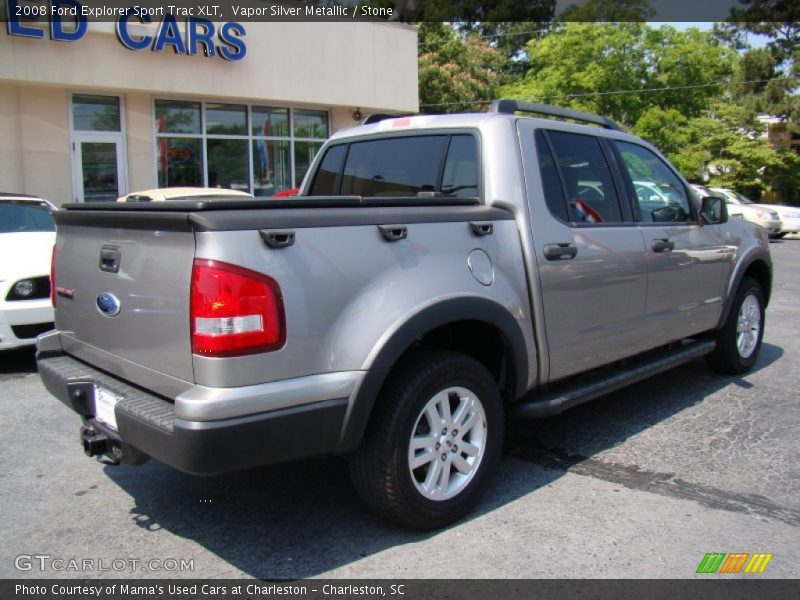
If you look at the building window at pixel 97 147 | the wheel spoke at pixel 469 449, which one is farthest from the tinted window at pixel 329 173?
the building window at pixel 97 147

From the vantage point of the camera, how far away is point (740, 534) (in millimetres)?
3320

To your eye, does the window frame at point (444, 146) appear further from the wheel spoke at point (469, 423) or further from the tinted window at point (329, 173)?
→ the wheel spoke at point (469, 423)

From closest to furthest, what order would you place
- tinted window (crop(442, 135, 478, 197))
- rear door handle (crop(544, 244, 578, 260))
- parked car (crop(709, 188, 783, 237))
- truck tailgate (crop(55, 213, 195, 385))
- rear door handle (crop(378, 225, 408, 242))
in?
1. truck tailgate (crop(55, 213, 195, 385))
2. rear door handle (crop(378, 225, 408, 242))
3. rear door handle (crop(544, 244, 578, 260))
4. tinted window (crop(442, 135, 478, 197))
5. parked car (crop(709, 188, 783, 237))

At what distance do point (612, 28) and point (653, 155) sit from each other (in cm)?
2811

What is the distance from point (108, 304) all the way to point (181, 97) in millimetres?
13074

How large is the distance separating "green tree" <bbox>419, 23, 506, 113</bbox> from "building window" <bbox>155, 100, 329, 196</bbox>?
10140mm

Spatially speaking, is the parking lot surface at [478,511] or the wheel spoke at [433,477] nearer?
the parking lot surface at [478,511]

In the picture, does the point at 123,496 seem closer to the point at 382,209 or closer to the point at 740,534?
the point at 382,209

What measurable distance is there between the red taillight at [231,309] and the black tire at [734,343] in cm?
416

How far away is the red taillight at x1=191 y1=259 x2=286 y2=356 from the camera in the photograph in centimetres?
268

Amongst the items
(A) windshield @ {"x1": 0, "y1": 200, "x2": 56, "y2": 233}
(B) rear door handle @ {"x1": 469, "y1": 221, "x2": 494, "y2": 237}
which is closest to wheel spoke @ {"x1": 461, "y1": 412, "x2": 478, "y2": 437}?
(B) rear door handle @ {"x1": 469, "y1": 221, "x2": 494, "y2": 237}

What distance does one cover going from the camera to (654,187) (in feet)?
16.0

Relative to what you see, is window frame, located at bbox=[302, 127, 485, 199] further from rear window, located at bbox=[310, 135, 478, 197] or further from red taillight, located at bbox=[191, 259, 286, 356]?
red taillight, located at bbox=[191, 259, 286, 356]

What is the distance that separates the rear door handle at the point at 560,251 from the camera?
12.4ft
